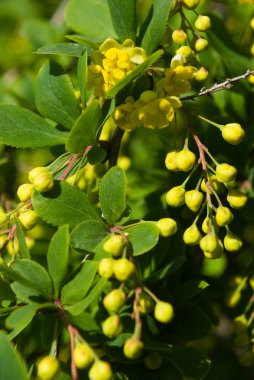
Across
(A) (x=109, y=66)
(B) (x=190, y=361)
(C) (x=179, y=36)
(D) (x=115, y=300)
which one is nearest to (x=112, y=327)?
(D) (x=115, y=300)

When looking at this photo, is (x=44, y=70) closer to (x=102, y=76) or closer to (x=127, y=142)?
(x=102, y=76)

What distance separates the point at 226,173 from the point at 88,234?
13.5 inches

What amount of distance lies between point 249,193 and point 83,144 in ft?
2.05

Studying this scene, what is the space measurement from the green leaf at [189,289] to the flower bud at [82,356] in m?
0.37

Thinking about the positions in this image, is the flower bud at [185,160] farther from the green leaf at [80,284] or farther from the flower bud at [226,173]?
the green leaf at [80,284]

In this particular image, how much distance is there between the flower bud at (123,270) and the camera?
1.22m

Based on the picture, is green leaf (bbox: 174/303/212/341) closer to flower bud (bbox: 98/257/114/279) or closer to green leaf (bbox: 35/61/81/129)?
flower bud (bbox: 98/257/114/279)

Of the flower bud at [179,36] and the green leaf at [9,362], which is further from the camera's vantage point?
the flower bud at [179,36]

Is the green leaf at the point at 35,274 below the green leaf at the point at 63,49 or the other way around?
below

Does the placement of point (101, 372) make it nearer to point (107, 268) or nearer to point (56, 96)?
point (107, 268)

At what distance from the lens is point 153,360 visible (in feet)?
4.63

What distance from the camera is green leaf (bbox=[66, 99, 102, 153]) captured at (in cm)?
132

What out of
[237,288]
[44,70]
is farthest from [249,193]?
[44,70]

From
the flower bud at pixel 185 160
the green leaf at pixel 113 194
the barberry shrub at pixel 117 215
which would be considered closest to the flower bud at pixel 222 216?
the barberry shrub at pixel 117 215
